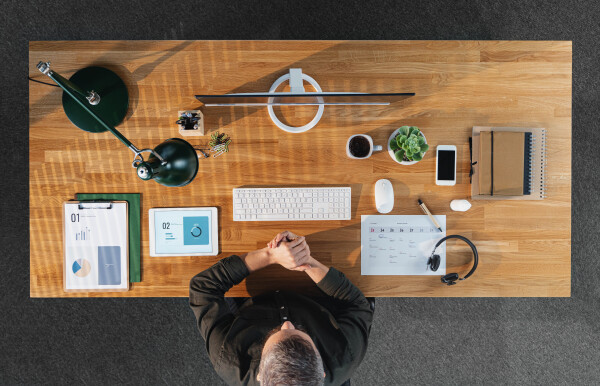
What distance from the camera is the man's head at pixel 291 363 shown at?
1.06 metres

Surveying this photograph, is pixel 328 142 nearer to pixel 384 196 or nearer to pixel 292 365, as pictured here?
pixel 384 196

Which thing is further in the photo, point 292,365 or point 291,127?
point 291,127

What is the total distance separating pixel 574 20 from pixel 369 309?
225 centimetres

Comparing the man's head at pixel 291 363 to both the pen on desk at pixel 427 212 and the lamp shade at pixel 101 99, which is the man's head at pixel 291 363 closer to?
the pen on desk at pixel 427 212

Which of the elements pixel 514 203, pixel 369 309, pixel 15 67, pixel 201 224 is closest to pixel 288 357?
pixel 369 309

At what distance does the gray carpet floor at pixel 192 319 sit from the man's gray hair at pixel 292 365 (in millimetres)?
1109

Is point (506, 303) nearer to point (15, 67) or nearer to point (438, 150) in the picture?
point (438, 150)

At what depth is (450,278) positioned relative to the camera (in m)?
1.36

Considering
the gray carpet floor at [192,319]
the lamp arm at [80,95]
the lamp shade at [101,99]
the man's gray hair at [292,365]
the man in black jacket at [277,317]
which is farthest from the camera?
the gray carpet floor at [192,319]

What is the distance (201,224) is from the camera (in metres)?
1.40

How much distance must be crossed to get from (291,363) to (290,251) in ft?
1.26

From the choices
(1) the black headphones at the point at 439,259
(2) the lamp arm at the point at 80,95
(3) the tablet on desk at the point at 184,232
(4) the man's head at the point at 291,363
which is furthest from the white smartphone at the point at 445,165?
(2) the lamp arm at the point at 80,95

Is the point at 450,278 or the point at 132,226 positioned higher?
the point at 132,226

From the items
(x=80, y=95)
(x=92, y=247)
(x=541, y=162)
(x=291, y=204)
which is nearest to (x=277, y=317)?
(x=291, y=204)
